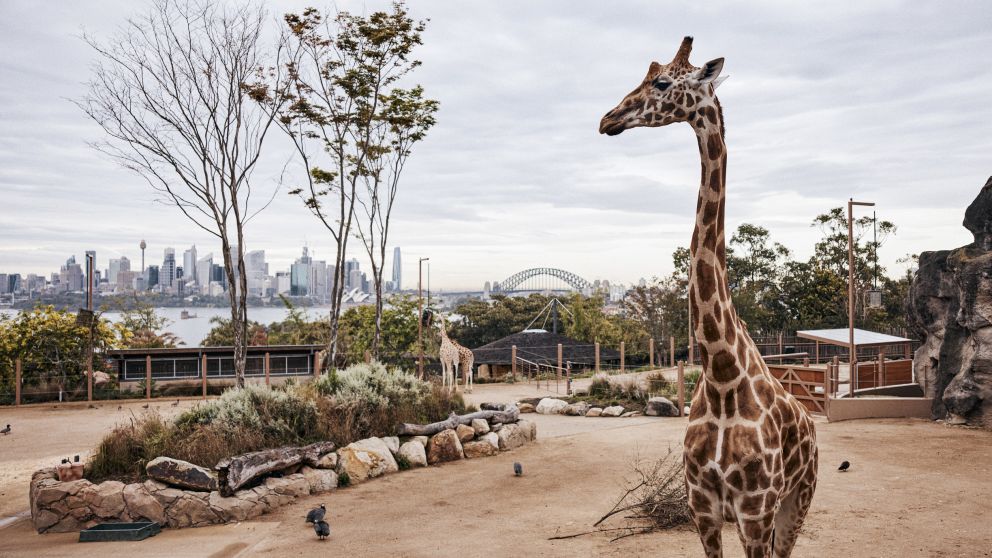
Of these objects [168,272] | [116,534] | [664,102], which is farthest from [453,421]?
[168,272]

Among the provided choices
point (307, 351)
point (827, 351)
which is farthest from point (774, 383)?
point (827, 351)

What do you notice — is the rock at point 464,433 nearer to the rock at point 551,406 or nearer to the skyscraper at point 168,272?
the rock at point 551,406

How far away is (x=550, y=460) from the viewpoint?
12.7m

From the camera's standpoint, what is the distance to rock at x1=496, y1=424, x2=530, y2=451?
45.4 feet

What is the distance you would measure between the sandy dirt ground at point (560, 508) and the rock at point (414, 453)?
0.85 feet

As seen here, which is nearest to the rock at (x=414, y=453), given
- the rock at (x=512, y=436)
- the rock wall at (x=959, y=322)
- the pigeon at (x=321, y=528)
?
the rock at (x=512, y=436)

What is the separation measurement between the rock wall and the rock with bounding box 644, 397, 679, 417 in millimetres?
6234

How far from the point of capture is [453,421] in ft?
43.9

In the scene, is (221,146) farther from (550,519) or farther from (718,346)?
(718,346)

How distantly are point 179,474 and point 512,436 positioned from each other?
22.8ft

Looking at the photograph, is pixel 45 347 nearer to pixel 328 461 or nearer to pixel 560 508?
pixel 328 461

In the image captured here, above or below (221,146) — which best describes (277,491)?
below

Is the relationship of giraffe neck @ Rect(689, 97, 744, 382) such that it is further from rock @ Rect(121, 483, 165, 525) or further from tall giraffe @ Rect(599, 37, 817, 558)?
rock @ Rect(121, 483, 165, 525)

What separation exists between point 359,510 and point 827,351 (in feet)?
100.0
